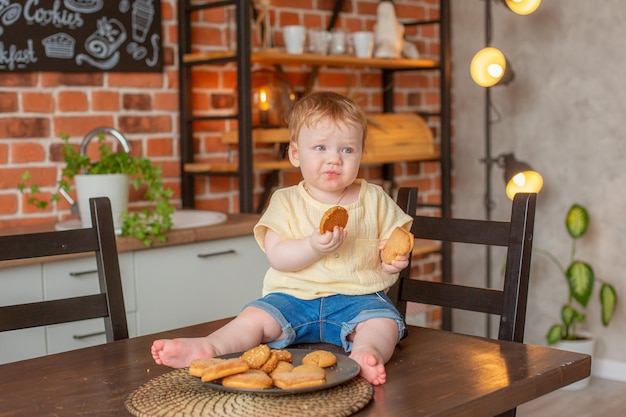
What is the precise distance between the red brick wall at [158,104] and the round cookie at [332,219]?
5.75ft

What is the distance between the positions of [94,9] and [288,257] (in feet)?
6.01

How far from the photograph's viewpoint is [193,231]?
8.89 feet

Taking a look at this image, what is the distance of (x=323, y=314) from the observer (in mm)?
1574

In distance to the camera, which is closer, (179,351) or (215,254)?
(179,351)

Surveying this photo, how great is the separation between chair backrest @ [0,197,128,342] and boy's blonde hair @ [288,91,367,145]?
1.48 ft

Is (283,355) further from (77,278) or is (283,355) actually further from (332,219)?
(77,278)

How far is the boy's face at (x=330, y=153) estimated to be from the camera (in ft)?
5.11

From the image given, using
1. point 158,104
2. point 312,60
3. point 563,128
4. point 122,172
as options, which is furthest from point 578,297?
point 122,172

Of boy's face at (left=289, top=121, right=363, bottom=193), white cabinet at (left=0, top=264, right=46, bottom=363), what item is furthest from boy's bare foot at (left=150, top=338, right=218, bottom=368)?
white cabinet at (left=0, top=264, right=46, bottom=363)

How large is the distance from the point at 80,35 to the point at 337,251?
70.0 inches

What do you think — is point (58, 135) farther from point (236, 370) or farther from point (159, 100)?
point (236, 370)

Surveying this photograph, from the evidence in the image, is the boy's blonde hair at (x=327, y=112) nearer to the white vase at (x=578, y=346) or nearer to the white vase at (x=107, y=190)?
the white vase at (x=107, y=190)

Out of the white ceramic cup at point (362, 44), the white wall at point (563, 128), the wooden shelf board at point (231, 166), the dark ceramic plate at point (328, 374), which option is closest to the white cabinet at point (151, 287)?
the wooden shelf board at point (231, 166)

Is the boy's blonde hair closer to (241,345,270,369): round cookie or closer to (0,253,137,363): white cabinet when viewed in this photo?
(241,345,270,369): round cookie
